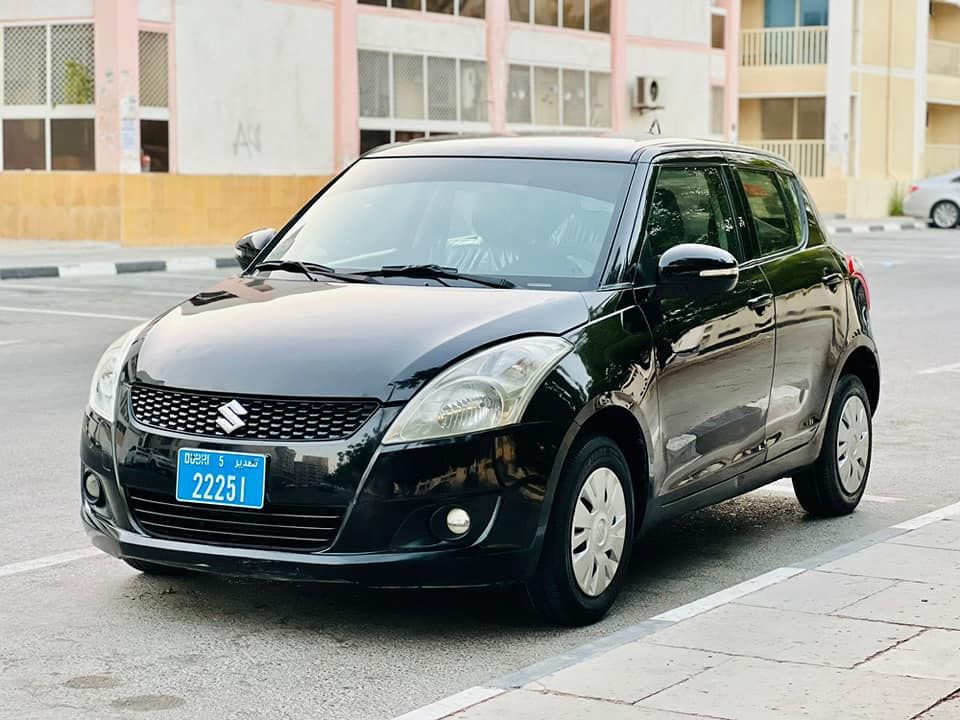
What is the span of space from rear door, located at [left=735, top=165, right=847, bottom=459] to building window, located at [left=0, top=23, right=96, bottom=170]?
20113 millimetres

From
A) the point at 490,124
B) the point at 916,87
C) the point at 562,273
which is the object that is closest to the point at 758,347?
the point at 562,273

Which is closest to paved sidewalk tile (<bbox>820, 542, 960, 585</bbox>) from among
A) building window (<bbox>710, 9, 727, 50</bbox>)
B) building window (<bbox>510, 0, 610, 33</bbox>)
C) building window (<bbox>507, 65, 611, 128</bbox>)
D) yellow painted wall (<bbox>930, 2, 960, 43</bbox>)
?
building window (<bbox>507, 65, 611, 128</bbox>)

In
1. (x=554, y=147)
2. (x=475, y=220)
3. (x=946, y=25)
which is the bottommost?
(x=475, y=220)

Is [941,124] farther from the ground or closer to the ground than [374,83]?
farther from the ground

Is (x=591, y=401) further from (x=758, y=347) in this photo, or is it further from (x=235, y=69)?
(x=235, y=69)

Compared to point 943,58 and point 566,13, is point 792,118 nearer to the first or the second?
point 943,58

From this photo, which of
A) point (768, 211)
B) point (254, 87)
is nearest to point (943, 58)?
point (254, 87)

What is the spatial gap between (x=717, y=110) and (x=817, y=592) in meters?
37.5

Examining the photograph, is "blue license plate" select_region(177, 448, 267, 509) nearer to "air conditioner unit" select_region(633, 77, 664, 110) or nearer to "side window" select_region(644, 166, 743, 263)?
"side window" select_region(644, 166, 743, 263)

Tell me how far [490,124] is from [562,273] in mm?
28424

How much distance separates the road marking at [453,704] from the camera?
4480mm

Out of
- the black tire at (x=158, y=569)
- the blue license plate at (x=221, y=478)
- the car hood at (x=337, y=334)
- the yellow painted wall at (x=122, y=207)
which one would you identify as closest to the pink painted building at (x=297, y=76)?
the yellow painted wall at (x=122, y=207)

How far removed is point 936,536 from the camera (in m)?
6.70

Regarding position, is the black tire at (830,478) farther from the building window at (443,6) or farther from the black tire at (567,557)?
the building window at (443,6)
